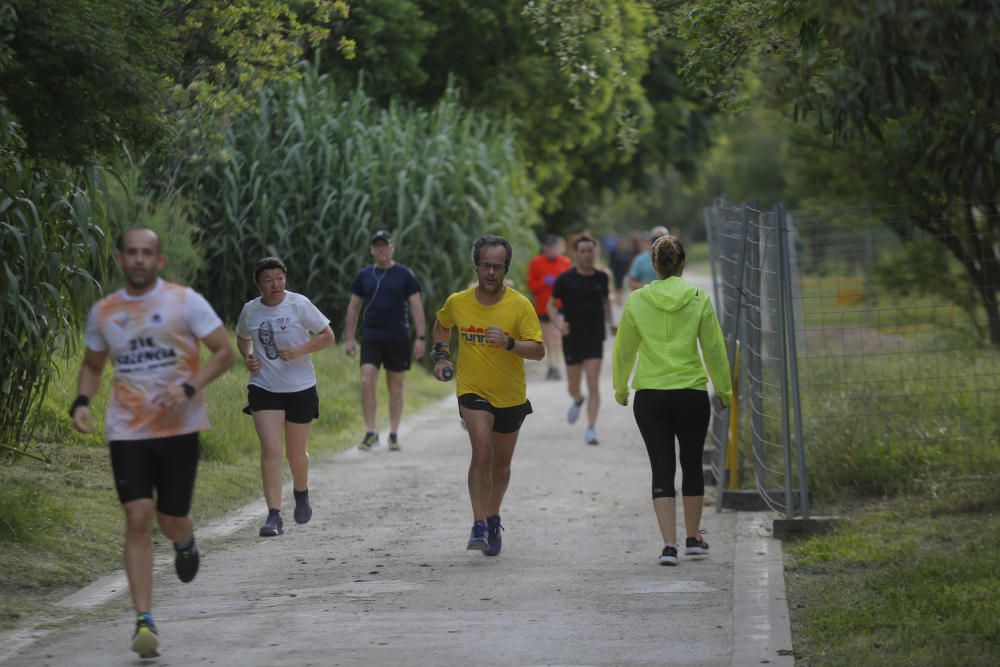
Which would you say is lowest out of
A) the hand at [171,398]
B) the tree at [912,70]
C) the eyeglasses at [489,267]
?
the hand at [171,398]

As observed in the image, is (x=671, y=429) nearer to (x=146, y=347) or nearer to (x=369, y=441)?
(x=146, y=347)

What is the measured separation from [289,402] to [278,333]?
446 millimetres

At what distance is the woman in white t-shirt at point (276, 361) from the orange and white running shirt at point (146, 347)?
9.78 ft

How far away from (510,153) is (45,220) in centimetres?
1356

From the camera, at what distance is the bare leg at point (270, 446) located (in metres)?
9.80

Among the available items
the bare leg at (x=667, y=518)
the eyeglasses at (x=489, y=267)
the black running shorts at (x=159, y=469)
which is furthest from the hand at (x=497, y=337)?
the black running shorts at (x=159, y=469)

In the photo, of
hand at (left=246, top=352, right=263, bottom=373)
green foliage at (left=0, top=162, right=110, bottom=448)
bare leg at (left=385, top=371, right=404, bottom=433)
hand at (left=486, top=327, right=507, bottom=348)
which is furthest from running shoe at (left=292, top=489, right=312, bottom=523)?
bare leg at (left=385, top=371, right=404, bottom=433)

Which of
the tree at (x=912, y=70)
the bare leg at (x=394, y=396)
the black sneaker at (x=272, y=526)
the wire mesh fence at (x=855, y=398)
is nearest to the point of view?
the tree at (x=912, y=70)

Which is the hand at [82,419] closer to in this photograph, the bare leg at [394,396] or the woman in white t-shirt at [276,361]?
the woman in white t-shirt at [276,361]

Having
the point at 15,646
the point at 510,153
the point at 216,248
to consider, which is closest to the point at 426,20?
the point at 510,153

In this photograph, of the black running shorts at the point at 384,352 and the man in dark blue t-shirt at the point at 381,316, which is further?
the black running shorts at the point at 384,352

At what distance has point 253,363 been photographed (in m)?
9.68

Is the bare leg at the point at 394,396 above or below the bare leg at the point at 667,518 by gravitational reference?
above

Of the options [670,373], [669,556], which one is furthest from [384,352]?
[669,556]
